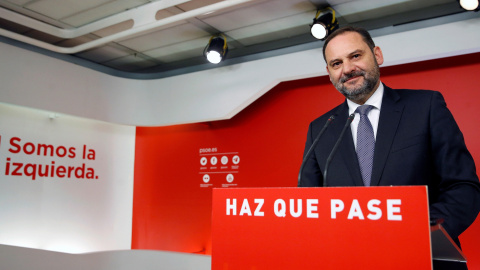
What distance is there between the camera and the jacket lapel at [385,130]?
1176 millimetres

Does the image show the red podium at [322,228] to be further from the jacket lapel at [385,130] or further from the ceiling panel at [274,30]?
the ceiling panel at [274,30]

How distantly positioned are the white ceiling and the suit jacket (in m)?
2.24

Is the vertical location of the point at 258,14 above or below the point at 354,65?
above

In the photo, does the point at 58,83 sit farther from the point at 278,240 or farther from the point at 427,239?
the point at 427,239

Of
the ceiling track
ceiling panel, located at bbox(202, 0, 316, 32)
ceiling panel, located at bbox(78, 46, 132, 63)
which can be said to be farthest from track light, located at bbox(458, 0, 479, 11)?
ceiling panel, located at bbox(78, 46, 132, 63)

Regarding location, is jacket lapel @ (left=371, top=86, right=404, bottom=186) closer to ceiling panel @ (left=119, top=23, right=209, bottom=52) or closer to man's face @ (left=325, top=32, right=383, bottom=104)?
man's face @ (left=325, top=32, right=383, bottom=104)

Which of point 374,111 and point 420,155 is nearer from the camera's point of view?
point 420,155

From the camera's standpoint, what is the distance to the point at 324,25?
353 centimetres

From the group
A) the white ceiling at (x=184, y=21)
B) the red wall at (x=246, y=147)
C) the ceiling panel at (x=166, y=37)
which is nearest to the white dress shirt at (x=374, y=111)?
the white ceiling at (x=184, y=21)

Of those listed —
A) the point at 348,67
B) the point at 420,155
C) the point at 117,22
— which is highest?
the point at 117,22

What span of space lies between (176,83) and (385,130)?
3930 millimetres

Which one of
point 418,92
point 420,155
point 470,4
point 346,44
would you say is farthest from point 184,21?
point 420,155

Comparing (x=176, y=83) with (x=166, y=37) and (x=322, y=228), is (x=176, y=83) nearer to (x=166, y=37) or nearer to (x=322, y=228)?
(x=166, y=37)

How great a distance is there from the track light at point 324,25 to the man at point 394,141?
224cm
